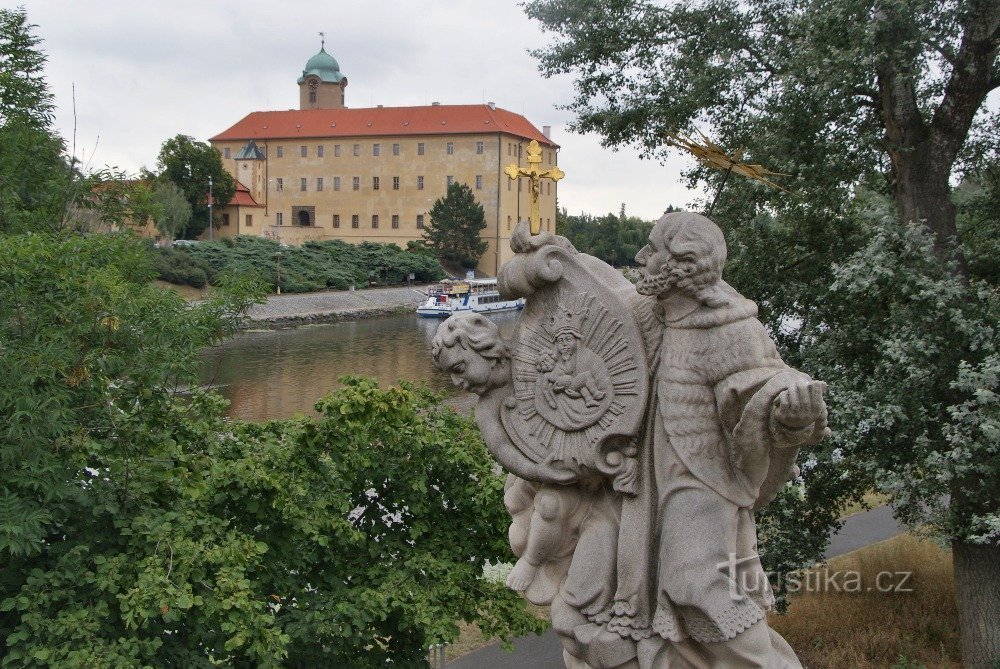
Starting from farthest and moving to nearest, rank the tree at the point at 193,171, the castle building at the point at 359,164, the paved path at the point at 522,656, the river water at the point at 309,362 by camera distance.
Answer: the castle building at the point at 359,164 → the tree at the point at 193,171 → the river water at the point at 309,362 → the paved path at the point at 522,656

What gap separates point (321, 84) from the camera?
9288 centimetres

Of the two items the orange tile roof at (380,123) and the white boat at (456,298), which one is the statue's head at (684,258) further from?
the orange tile roof at (380,123)

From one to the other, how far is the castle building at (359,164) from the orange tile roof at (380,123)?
0.09m

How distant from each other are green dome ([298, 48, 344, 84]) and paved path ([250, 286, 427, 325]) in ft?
130

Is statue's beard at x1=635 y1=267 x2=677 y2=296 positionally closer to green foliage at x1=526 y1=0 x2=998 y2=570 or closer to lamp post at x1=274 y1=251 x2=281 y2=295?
green foliage at x1=526 y1=0 x2=998 y2=570

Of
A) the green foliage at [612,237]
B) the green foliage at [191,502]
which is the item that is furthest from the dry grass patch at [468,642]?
the green foliage at [612,237]

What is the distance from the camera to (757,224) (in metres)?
9.71

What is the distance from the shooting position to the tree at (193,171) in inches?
2793

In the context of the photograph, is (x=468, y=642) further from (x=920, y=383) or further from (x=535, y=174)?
(x=535, y=174)

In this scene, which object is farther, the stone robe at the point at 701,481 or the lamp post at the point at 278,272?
the lamp post at the point at 278,272

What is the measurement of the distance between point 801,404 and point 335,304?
50364mm

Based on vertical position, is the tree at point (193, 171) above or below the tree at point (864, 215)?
above

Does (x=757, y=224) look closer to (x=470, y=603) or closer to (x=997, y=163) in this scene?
(x=997, y=163)

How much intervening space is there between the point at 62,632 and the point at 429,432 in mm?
3015
